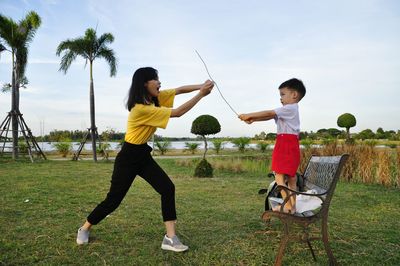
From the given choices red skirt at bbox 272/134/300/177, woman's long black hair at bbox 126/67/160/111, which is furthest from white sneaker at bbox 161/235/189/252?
A: woman's long black hair at bbox 126/67/160/111

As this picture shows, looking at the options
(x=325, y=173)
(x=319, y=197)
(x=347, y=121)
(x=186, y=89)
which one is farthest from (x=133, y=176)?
(x=347, y=121)

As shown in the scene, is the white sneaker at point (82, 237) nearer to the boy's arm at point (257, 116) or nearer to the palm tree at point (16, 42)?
the boy's arm at point (257, 116)

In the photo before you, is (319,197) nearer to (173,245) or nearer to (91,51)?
(173,245)

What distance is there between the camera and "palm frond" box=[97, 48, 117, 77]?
19.1 metres

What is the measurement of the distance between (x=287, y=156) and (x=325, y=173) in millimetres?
458

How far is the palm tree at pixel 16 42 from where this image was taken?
56.2 feet

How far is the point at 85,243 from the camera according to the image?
4102mm

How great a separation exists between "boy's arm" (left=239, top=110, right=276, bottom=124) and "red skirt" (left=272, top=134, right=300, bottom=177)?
0.39 metres

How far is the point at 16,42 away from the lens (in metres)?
17.7

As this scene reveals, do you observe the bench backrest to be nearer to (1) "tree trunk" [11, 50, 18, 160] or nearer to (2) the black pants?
(2) the black pants

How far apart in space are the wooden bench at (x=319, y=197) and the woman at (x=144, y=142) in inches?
44.2

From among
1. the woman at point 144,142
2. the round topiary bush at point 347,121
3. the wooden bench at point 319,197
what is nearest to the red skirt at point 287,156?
the wooden bench at point 319,197

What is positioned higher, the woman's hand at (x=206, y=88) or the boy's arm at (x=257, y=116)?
the woman's hand at (x=206, y=88)

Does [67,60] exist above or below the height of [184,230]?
above
